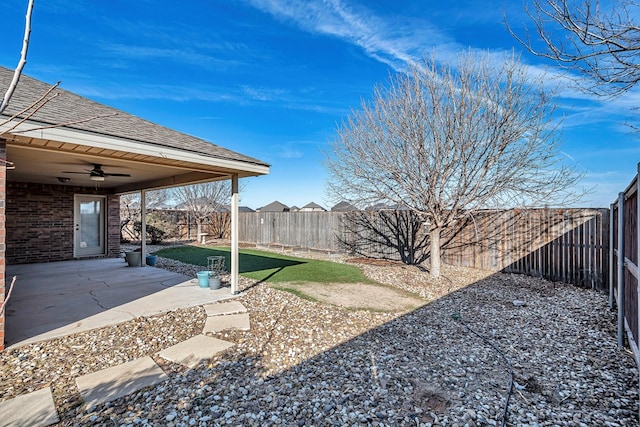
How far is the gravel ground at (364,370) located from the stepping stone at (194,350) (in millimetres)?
137

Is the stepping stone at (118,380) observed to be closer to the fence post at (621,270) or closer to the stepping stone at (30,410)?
the stepping stone at (30,410)

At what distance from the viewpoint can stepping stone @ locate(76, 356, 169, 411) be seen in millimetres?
2775

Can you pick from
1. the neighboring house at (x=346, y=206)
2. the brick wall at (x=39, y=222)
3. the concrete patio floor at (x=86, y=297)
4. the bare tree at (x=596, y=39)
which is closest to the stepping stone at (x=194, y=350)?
the concrete patio floor at (x=86, y=297)

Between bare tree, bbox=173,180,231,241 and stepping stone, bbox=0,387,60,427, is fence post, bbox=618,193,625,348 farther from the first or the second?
bare tree, bbox=173,180,231,241

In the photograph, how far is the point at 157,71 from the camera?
27.0ft

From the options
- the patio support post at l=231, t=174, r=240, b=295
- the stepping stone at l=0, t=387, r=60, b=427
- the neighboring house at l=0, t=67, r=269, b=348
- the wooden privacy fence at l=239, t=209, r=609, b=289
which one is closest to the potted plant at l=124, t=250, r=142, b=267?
the neighboring house at l=0, t=67, r=269, b=348

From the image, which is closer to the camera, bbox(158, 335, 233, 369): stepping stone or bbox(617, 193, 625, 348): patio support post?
bbox(158, 335, 233, 369): stepping stone

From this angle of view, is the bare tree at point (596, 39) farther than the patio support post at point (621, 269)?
No

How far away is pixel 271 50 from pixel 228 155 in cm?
476

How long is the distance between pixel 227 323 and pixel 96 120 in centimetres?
344

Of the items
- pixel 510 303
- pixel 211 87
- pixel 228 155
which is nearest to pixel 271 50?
pixel 211 87

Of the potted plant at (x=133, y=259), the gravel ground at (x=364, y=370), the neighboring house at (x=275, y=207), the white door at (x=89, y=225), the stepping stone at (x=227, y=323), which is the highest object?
the neighboring house at (x=275, y=207)

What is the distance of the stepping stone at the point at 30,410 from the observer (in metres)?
2.41

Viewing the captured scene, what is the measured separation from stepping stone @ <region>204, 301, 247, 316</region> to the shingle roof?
2534mm
